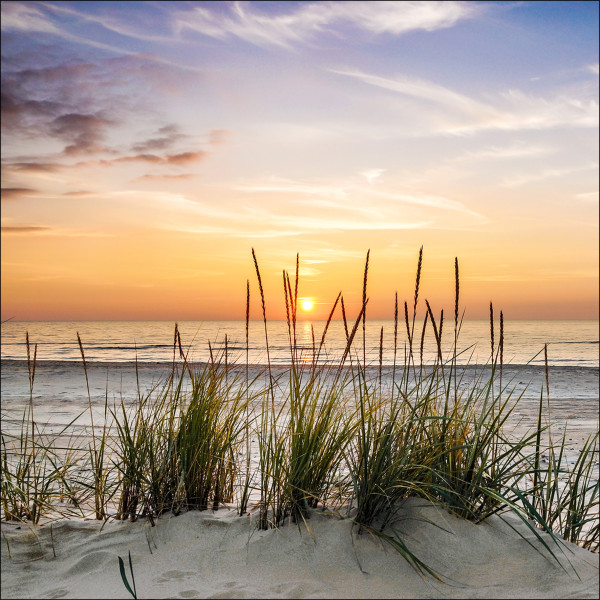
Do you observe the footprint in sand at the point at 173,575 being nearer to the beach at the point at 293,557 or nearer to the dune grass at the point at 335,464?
the beach at the point at 293,557

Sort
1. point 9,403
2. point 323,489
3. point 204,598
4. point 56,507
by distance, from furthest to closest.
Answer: point 9,403, point 56,507, point 323,489, point 204,598

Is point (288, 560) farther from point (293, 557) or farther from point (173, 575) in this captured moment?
point (173, 575)

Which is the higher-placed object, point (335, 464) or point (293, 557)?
point (335, 464)

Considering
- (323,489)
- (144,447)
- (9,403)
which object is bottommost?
(9,403)

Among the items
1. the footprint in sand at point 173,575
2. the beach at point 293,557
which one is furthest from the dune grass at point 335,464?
the footprint in sand at point 173,575

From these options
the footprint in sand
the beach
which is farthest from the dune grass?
the footprint in sand

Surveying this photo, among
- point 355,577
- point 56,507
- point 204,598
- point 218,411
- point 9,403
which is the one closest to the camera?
point 204,598

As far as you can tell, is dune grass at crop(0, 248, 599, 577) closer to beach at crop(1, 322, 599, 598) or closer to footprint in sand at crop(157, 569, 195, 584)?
beach at crop(1, 322, 599, 598)

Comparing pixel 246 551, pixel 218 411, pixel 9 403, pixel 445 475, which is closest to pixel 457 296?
pixel 445 475

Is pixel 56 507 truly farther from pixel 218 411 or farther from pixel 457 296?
pixel 457 296

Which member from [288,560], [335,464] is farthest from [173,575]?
[335,464]

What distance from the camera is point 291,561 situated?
9.58ft

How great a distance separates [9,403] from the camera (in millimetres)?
11664

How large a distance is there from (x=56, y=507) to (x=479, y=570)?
2.69 m
